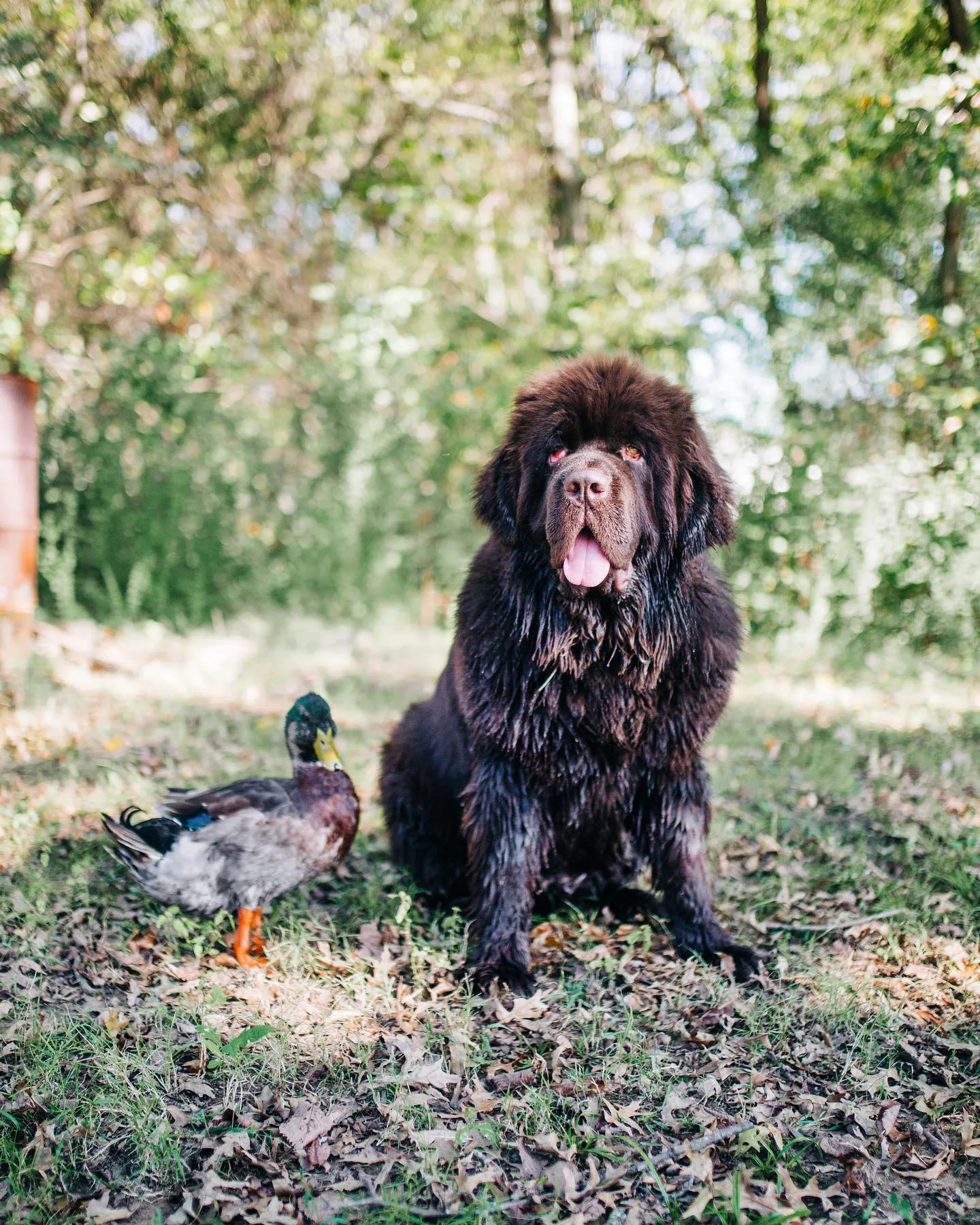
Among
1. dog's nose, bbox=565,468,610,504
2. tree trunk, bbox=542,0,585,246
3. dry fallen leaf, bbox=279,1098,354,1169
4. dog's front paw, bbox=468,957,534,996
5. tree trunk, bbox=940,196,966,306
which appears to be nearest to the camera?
dry fallen leaf, bbox=279,1098,354,1169

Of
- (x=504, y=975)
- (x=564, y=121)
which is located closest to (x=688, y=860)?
(x=504, y=975)

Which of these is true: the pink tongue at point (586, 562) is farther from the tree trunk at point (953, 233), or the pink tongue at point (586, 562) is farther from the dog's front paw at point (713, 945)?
the tree trunk at point (953, 233)

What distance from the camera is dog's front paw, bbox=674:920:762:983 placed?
2656 millimetres

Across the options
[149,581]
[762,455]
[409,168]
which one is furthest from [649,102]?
[149,581]

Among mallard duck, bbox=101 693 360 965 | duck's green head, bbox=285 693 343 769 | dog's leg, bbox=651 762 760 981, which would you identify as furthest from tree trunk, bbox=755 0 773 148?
mallard duck, bbox=101 693 360 965

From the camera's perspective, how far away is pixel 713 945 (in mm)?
2746

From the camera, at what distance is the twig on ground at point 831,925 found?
9.34ft

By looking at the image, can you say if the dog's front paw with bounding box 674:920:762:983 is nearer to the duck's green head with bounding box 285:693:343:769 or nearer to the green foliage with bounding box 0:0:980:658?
the duck's green head with bounding box 285:693:343:769

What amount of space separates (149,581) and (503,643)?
4.92 meters

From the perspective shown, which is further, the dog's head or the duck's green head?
the duck's green head

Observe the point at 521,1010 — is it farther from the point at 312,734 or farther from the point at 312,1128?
the point at 312,734

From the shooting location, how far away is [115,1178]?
187cm

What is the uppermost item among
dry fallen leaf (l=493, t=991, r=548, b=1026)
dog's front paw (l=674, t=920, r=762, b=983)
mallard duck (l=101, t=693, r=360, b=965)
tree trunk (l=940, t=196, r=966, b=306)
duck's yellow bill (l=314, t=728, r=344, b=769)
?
tree trunk (l=940, t=196, r=966, b=306)

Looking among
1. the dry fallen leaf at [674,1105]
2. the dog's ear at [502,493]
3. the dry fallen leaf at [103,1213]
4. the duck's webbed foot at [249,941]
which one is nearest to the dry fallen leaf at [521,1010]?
the dry fallen leaf at [674,1105]
